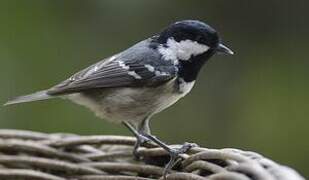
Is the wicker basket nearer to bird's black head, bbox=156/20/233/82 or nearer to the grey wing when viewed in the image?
the grey wing

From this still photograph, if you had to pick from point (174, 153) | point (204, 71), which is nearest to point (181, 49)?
point (174, 153)

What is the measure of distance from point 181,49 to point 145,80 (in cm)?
11

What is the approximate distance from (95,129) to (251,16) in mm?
773

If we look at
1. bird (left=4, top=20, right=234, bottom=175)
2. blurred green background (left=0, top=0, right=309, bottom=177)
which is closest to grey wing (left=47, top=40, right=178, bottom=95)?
bird (left=4, top=20, right=234, bottom=175)

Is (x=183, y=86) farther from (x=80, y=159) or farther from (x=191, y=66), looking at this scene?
(x=80, y=159)

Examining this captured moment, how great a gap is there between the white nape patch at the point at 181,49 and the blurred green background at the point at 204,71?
2.78ft

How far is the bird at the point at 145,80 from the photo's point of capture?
146 centimetres

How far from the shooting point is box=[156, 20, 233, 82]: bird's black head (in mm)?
1463

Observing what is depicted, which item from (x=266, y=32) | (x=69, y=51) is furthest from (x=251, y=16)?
(x=69, y=51)

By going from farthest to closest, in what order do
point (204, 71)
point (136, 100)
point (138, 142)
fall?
1. point (204, 71)
2. point (136, 100)
3. point (138, 142)

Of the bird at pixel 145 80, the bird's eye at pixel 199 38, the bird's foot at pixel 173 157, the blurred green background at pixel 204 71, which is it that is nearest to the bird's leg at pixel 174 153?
the bird's foot at pixel 173 157

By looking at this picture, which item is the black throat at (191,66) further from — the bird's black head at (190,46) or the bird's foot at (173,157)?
the bird's foot at (173,157)

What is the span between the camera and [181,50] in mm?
1521

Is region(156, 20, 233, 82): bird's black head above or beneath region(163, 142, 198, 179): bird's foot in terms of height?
above
